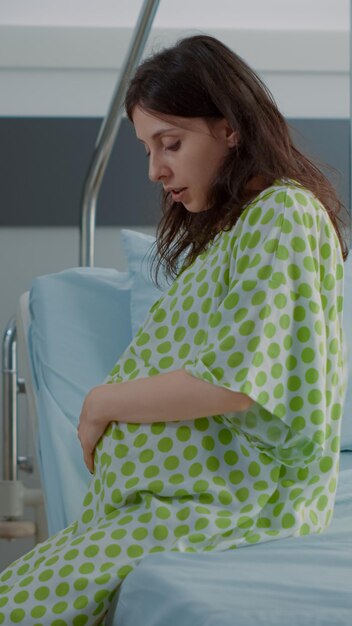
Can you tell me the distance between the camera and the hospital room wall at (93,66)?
2.69 m

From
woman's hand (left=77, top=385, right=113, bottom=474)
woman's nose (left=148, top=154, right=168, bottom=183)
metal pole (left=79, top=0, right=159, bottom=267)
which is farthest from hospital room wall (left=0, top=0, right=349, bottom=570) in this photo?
woman's nose (left=148, top=154, right=168, bottom=183)

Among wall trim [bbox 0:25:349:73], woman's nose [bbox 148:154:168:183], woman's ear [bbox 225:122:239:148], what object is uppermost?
wall trim [bbox 0:25:349:73]

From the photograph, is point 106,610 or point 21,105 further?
point 21,105

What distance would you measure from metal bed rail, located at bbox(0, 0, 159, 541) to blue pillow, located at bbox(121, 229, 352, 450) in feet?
0.85

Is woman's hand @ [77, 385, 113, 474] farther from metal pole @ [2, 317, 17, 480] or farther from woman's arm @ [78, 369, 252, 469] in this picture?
metal pole @ [2, 317, 17, 480]

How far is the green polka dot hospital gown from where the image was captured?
1189 millimetres

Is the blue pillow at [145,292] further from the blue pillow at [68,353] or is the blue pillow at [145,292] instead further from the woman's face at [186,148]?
the woman's face at [186,148]

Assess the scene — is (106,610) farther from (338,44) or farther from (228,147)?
(338,44)

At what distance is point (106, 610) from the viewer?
3.85 ft

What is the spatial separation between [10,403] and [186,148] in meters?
1.00

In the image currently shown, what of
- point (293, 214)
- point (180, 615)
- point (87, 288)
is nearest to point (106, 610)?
point (180, 615)

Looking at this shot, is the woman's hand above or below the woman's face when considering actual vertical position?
below

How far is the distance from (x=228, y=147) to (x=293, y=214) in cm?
Result: 18

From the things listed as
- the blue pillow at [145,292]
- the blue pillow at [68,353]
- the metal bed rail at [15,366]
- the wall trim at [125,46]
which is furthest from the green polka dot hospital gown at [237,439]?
the wall trim at [125,46]
